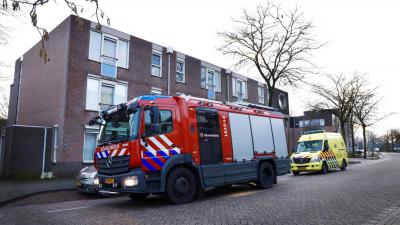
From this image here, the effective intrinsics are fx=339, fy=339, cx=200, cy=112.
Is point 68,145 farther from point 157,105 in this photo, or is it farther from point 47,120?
point 157,105

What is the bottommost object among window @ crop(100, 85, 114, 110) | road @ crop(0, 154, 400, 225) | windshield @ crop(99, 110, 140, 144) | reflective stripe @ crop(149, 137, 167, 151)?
road @ crop(0, 154, 400, 225)

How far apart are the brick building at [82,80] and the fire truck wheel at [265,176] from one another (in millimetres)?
10651

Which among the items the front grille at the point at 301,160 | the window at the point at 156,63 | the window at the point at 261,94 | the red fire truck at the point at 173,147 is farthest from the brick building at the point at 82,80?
the window at the point at 261,94

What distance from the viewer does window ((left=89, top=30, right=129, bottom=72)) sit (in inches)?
794

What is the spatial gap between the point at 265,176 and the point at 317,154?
303 inches

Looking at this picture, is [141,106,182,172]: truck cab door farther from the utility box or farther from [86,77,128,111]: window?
the utility box

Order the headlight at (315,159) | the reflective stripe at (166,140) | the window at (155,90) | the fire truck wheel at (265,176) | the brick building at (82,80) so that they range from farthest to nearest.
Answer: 1. the window at (155,90)
2. the headlight at (315,159)
3. the brick building at (82,80)
4. the fire truck wheel at (265,176)
5. the reflective stripe at (166,140)

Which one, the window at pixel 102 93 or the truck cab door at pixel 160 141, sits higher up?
the window at pixel 102 93

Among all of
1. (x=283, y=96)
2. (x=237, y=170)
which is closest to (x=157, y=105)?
(x=237, y=170)

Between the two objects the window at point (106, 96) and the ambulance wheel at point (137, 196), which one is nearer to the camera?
the ambulance wheel at point (137, 196)

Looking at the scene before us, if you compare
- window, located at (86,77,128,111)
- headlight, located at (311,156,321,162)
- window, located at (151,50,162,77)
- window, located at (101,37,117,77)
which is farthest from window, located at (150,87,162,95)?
headlight, located at (311,156,321,162)

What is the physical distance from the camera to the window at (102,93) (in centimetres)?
1962

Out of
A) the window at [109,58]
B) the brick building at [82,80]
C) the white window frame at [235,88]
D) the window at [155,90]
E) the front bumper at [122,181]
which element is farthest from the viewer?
the white window frame at [235,88]

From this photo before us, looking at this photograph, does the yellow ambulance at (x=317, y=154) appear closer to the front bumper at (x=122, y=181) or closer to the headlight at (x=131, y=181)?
the front bumper at (x=122, y=181)
